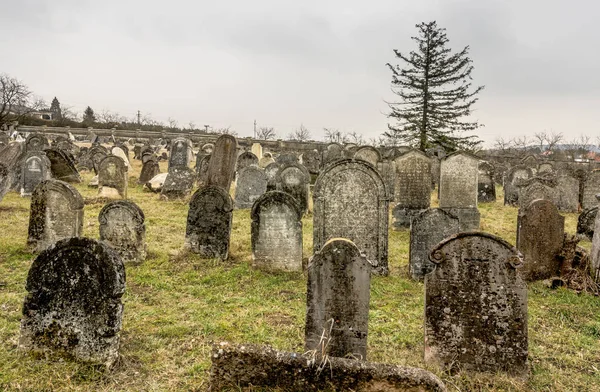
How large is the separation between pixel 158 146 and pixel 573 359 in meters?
32.1

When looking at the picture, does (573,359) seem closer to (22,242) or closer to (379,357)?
(379,357)

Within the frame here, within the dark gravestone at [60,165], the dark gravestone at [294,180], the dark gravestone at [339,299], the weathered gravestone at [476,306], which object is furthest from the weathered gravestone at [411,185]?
the dark gravestone at [60,165]

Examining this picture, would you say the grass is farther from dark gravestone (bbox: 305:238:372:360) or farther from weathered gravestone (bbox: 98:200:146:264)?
dark gravestone (bbox: 305:238:372:360)

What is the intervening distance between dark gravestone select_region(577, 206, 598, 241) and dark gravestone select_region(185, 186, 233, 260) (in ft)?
29.8

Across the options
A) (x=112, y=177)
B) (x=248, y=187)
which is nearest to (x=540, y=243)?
(x=248, y=187)

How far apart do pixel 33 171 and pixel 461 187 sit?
1337 centimetres

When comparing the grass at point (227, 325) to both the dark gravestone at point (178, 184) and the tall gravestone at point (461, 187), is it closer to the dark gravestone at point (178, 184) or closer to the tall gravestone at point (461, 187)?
the tall gravestone at point (461, 187)

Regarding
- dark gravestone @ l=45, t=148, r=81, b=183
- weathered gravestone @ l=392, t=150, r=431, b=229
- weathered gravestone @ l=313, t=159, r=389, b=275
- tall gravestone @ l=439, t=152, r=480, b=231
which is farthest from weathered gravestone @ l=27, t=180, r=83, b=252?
tall gravestone @ l=439, t=152, r=480, b=231

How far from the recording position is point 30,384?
3820mm

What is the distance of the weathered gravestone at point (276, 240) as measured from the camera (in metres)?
7.86

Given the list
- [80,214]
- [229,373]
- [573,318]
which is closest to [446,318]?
[229,373]

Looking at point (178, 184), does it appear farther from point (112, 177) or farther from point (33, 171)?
point (33, 171)

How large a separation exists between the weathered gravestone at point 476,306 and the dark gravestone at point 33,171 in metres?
13.6

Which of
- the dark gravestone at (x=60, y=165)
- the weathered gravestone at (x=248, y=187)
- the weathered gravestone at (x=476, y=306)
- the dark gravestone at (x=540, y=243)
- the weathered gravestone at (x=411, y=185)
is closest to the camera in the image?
the weathered gravestone at (x=476, y=306)
